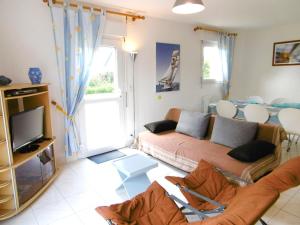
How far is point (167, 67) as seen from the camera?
14.8 feet

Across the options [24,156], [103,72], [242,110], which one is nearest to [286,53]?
[242,110]

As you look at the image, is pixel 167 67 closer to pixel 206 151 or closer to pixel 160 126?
pixel 160 126

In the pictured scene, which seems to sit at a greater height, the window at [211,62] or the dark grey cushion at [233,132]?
the window at [211,62]

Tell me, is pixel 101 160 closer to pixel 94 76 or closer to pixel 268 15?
pixel 94 76

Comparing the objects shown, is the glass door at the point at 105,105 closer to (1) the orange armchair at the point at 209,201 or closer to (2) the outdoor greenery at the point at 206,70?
Answer: (1) the orange armchair at the point at 209,201

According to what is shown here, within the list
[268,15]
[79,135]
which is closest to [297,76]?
[268,15]

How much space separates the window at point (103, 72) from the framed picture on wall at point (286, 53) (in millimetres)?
4043

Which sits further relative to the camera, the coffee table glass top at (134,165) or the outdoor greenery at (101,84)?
the outdoor greenery at (101,84)

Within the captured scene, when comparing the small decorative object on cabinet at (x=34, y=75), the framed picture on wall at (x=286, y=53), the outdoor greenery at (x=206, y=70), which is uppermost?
the framed picture on wall at (x=286, y=53)

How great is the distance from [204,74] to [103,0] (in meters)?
3.15

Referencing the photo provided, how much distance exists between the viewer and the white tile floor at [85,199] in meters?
2.12

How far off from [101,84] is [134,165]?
1801mm

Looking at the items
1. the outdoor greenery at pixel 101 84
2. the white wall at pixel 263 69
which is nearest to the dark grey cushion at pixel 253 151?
the outdoor greenery at pixel 101 84

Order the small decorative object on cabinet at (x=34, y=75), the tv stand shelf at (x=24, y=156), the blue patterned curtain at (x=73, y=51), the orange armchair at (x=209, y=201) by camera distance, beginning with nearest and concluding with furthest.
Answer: the orange armchair at (x=209, y=201), the tv stand shelf at (x=24, y=156), the small decorative object on cabinet at (x=34, y=75), the blue patterned curtain at (x=73, y=51)
